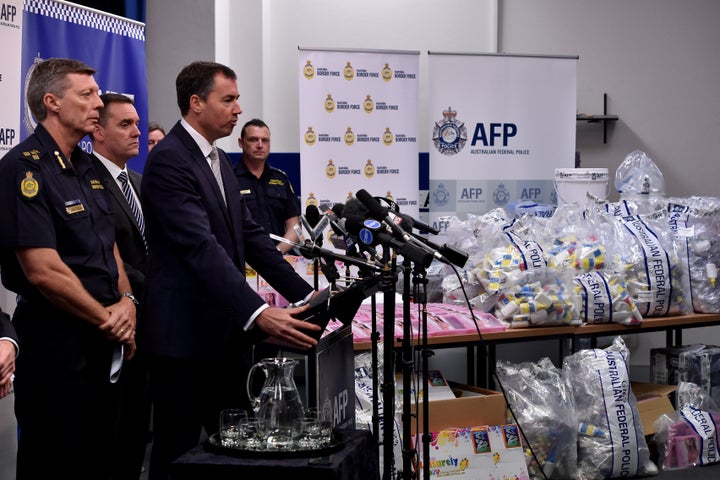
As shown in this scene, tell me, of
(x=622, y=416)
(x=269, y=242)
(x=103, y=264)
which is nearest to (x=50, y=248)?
(x=103, y=264)

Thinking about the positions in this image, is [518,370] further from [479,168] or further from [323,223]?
[479,168]

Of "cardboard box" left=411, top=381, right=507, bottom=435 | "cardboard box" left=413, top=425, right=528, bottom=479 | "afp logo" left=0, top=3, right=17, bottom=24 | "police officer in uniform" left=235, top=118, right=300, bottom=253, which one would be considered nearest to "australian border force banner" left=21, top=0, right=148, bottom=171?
"afp logo" left=0, top=3, right=17, bottom=24

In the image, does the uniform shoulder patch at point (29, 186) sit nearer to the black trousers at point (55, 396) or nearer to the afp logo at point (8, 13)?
the black trousers at point (55, 396)

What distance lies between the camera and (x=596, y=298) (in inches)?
173

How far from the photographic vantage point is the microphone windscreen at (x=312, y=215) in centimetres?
262

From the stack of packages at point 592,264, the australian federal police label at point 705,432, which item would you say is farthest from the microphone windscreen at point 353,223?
the australian federal police label at point 705,432

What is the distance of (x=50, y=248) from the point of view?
9.00 feet

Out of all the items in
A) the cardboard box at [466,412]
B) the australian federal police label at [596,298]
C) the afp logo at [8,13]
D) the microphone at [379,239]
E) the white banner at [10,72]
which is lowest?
the cardboard box at [466,412]

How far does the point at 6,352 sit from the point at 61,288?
25.8 inches

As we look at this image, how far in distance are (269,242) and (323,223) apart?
47cm

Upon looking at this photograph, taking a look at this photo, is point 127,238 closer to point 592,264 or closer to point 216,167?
point 216,167

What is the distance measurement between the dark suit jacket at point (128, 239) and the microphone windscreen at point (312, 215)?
3.09ft

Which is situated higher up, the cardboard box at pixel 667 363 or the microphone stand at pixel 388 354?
the microphone stand at pixel 388 354

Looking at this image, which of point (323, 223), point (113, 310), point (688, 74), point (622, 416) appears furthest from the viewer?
point (688, 74)
